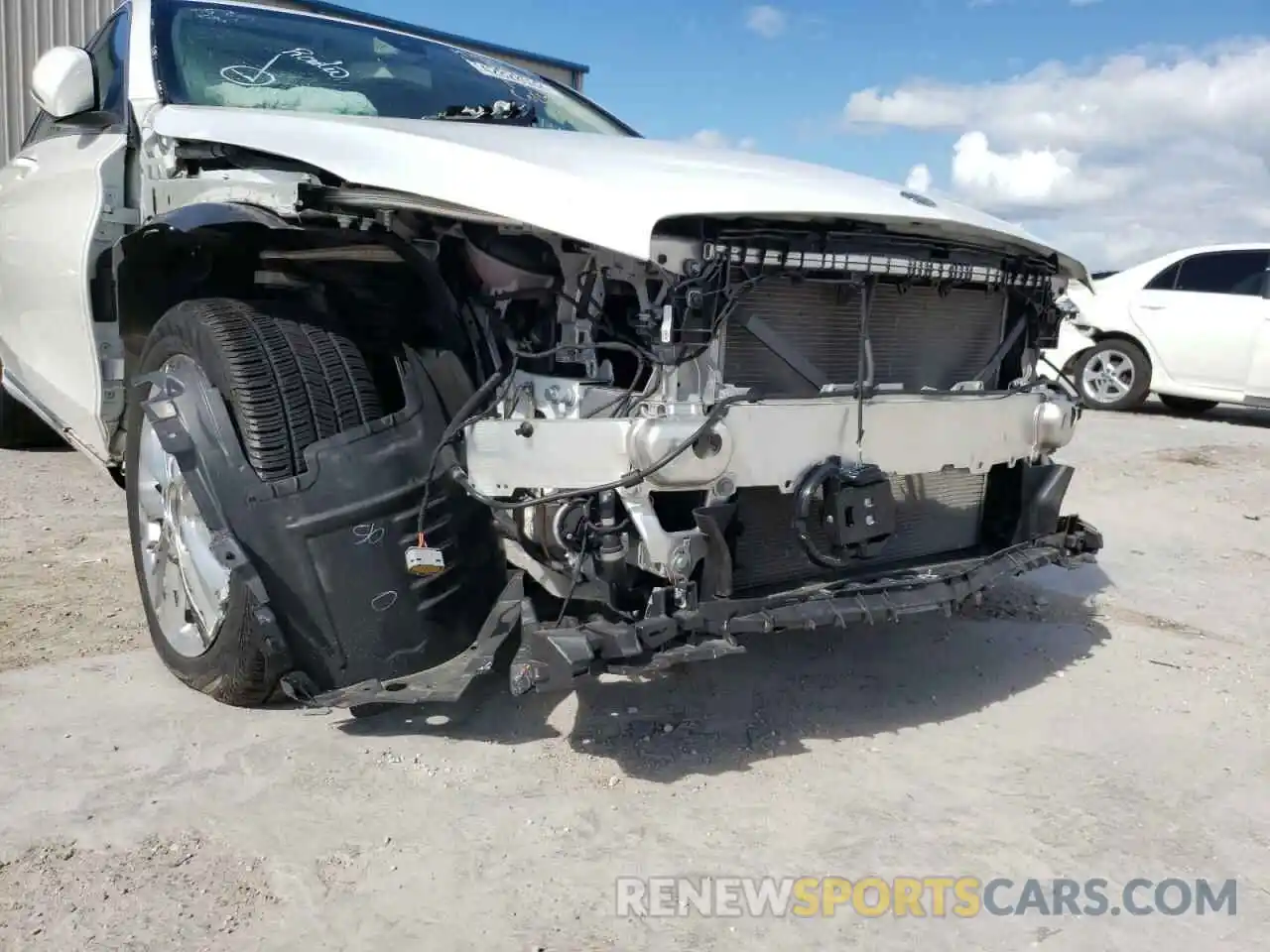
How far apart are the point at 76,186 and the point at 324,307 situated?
5.07 feet

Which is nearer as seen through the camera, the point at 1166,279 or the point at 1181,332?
the point at 1181,332

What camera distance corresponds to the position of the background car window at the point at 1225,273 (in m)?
9.53

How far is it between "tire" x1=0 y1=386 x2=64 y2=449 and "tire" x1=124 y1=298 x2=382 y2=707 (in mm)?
3866

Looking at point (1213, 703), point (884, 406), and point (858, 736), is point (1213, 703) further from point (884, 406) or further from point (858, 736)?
point (884, 406)

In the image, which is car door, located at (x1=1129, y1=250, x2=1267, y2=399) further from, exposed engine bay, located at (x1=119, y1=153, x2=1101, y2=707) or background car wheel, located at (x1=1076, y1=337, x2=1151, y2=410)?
exposed engine bay, located at (x1=119, y1=153, x2=1101, y2=707)


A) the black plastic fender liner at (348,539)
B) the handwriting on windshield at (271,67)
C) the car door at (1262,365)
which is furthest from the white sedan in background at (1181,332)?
the black plastic fender liner at (348,539)

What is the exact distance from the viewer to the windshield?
350 centimetres

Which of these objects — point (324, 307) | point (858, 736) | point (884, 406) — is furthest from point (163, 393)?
point (858, 736)

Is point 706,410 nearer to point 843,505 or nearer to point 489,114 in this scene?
point 843,505

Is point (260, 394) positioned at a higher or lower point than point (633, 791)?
higher

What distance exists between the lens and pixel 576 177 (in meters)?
2.35

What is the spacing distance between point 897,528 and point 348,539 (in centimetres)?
159

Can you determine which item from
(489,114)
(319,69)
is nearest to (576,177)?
(489,114)

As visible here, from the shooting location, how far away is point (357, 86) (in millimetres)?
3686
